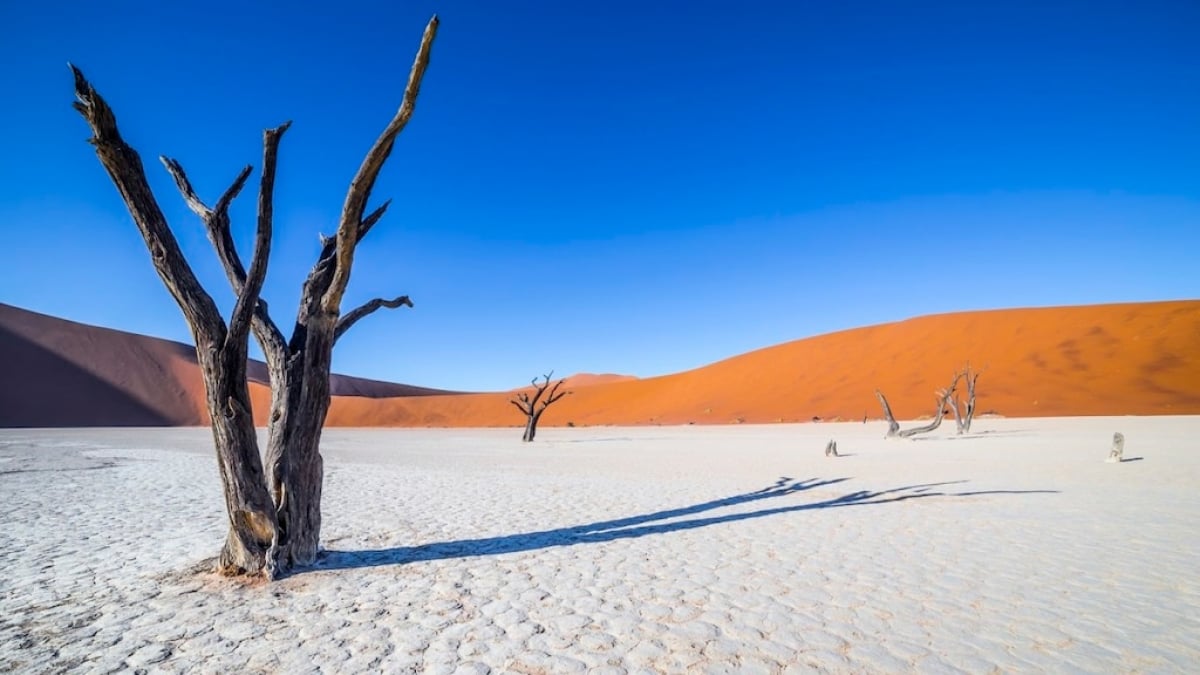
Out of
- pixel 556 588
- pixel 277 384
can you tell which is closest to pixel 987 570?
pixel 556 588

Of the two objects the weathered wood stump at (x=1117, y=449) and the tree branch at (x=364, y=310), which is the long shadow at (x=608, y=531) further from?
the weathered wood stump at (x=1117, y=449)

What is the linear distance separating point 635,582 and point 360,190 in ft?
13.4

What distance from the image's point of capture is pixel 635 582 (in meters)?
4.77

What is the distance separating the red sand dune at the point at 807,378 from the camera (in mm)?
37656

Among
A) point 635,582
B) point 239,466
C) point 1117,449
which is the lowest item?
point 635,582

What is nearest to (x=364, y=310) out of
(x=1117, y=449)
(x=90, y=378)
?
(x=1117, y=449)

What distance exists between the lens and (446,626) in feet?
12.4

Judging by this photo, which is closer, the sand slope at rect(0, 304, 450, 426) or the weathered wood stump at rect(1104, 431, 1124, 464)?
the weathered wood stump at rect(1104, 431, 1124, 464)

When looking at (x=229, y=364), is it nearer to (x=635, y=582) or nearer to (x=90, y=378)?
(x=635, y=582)

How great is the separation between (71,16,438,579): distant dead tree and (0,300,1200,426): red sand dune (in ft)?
131

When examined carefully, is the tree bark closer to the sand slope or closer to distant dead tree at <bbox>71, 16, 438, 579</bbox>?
distant dead tree at <bbox>71, 16, 438, 579</bbox>

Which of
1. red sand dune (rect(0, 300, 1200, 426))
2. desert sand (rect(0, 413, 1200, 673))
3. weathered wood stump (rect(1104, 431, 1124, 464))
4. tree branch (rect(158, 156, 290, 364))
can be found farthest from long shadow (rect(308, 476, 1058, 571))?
red sand dune (rect(0, 300, 1200, 426))

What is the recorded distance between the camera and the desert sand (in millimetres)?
3359

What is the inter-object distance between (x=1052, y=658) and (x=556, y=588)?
330 centimetres
